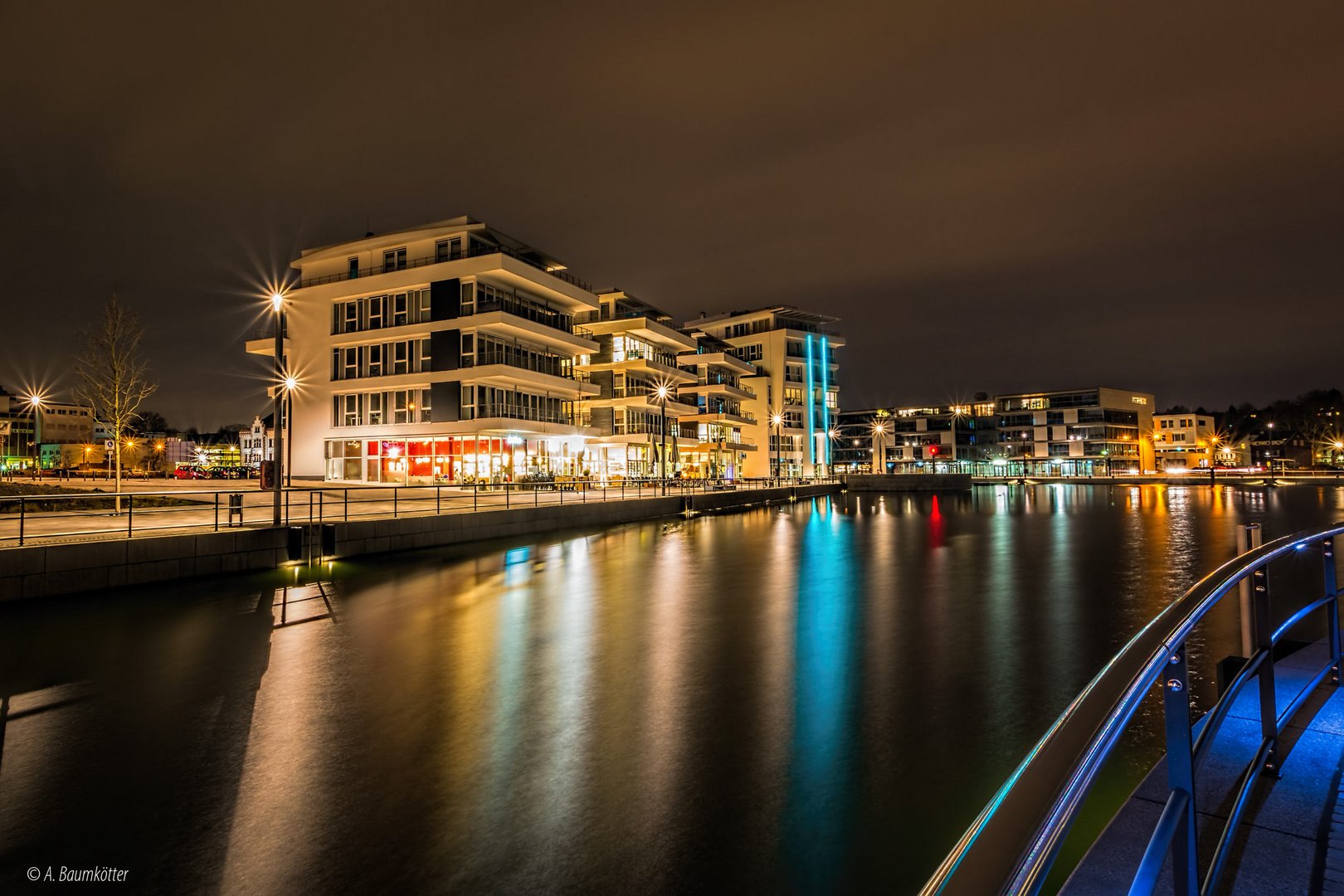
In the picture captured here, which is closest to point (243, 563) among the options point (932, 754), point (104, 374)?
point (104, 374)

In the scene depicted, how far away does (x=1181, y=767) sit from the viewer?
2174 millimetres

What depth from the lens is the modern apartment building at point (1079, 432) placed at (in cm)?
12569

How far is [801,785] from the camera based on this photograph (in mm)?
5426

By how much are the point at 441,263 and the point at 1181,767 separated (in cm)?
4607

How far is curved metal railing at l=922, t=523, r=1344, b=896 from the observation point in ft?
4.39

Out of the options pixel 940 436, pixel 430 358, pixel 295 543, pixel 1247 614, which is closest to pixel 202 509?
pixel 295 543

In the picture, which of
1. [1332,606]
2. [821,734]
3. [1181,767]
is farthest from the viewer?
[821,734]

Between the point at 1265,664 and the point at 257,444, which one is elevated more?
the point at 257,444

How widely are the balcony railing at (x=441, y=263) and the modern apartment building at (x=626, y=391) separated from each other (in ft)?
24.3

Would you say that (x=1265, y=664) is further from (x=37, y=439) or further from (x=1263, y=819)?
(x=37, y=439)

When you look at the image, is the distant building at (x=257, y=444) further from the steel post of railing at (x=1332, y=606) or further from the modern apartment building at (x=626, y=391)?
the steel post of railing at (x=1332, y=606)

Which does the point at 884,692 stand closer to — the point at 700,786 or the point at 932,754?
the point at 932,754

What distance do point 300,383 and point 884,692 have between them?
4974 centimetres

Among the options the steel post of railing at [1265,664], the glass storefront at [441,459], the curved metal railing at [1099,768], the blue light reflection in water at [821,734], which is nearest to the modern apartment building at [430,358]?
the glass storefront at [441,459]
